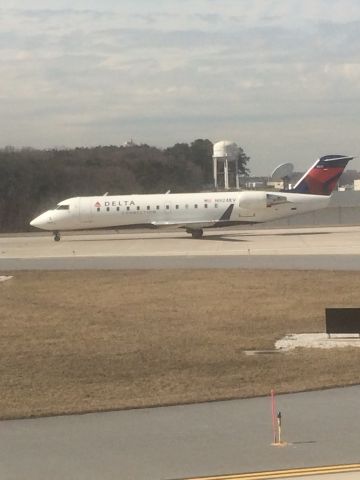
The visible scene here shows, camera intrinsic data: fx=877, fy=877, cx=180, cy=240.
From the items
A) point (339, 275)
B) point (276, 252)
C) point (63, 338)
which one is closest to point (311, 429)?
point (63, 338)

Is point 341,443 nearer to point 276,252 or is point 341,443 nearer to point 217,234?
point 276,252

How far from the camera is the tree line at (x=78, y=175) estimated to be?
346 ft

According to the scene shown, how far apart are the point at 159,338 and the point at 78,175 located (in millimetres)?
98154

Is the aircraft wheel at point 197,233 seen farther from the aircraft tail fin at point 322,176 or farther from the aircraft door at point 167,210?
the aircraft tail fin at point 322,176

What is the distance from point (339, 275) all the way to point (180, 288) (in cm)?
688

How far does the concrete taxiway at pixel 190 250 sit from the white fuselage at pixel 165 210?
4.21 ft

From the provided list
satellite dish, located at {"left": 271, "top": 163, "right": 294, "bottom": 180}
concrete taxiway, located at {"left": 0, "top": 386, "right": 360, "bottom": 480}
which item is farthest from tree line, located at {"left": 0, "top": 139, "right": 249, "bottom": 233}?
concrete taxiway, located at {"left": 0, "top": 386, "right": 360, "bottom": 480}

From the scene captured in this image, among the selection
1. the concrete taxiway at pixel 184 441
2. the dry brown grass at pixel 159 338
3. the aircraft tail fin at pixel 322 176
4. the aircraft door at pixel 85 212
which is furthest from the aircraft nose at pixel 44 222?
the concrete taxiway at pixel 184 441

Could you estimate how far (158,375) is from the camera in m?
17.3

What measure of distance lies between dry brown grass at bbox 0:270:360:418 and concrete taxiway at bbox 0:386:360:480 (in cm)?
89

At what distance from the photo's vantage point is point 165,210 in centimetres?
5900

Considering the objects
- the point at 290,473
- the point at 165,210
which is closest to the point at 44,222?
the point at 165,210

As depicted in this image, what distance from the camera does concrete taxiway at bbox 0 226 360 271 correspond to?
42312 mm

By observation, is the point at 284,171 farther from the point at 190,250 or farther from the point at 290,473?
the point at 290,473
